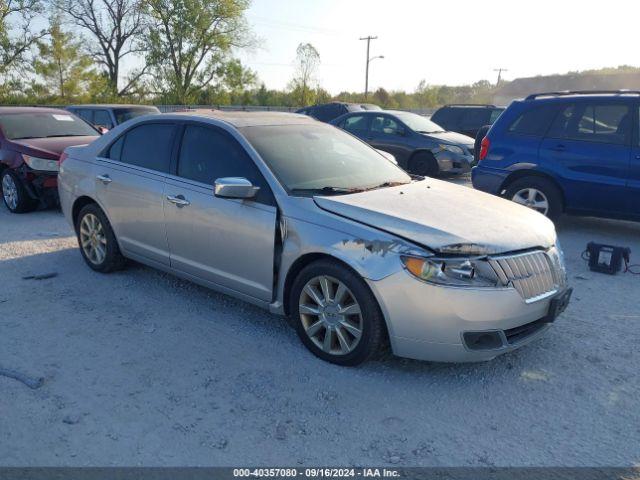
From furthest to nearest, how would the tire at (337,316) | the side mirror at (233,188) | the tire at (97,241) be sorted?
the tire at (97,241), the side mirror at (233,188), the tire at (337,316)

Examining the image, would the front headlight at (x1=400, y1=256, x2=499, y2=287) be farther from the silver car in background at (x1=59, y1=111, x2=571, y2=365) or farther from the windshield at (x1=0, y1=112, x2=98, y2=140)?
the windshield at (x1=0, y1=112, x2=98, y2=140)

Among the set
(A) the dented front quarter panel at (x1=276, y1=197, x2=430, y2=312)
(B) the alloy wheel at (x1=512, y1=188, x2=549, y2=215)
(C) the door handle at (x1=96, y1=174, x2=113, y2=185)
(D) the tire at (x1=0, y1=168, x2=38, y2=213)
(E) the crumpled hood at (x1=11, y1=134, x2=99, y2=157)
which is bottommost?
(D) the tire at (x1=0, y1=168, x2=38, y2=213)

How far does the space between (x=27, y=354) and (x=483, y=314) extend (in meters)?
3.03

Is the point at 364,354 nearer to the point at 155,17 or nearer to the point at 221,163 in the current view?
the point at 221,163

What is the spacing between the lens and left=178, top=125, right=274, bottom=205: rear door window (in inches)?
157

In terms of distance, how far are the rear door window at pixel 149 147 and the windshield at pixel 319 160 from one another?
0.83 metres

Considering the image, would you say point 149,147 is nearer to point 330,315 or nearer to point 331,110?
point 330,315

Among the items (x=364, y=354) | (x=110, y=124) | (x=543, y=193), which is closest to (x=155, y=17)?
(x=110, y=124)

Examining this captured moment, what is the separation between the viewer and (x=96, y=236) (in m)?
5.38

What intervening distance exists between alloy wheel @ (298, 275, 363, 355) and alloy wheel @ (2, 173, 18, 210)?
6456mm

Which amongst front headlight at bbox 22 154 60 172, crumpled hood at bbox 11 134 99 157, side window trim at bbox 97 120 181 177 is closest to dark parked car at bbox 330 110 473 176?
crumpled hood at bbox 11 134 99 157

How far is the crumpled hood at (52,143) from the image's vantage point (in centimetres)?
824

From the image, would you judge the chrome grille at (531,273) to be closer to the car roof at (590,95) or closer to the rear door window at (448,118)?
the car roof at (590,95)

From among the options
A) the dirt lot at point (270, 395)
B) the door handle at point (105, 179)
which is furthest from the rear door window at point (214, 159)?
the dirt lot at point (270, 395)
